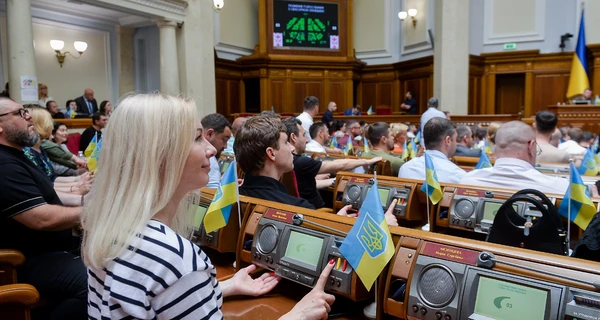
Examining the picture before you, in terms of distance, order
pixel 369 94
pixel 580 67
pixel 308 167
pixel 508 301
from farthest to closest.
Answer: pixel 369 94 < pixel 580 67 < pixel 308 167 < pixel 508 301

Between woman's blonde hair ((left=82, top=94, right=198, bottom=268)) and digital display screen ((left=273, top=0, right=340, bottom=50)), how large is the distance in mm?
12201

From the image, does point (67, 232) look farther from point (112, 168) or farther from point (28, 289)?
point (112, 168)

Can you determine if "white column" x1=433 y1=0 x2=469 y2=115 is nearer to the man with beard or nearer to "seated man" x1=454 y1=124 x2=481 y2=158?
"seated man" x1=454 y1=124 x2=481 y2=158

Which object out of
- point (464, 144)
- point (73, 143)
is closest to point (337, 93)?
point (73, 143)

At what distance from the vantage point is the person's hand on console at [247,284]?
1.58m

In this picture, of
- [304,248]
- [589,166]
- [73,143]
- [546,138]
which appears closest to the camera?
[304,248]

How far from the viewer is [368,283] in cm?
130

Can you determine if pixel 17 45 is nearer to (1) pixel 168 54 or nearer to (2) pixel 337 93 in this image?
(1) pixel 168 54

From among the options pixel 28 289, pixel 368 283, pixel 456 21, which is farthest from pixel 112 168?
pixel 456 21

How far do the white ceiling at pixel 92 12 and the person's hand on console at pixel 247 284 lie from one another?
8658 mm

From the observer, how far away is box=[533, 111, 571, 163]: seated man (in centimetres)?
396

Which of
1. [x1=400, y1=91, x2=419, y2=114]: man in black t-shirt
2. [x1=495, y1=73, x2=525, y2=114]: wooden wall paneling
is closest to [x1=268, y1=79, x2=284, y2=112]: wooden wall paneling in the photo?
[x1=400, y1=91, x2=419, y2=114]: man in black t-shirt

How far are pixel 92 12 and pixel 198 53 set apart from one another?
2306 mm

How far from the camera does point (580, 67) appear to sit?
1118cm
